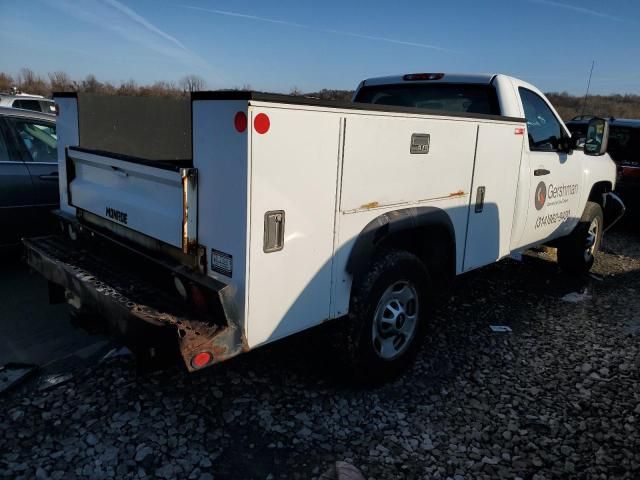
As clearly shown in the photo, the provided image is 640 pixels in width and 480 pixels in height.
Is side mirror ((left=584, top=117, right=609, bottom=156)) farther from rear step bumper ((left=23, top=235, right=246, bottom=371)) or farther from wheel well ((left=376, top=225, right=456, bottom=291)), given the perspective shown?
rear step bumper ((left=23, top=235, right=246, bottom=371))

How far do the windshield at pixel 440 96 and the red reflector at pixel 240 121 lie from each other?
2.24 meters

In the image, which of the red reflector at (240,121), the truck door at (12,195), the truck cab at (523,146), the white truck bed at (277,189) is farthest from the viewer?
the truck door at (12,195)

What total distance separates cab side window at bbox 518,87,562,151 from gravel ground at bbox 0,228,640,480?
1.76m

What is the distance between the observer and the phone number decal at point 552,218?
185 inches

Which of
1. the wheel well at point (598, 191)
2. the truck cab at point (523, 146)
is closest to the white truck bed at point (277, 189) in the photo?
the truck cab at point (523, 146)

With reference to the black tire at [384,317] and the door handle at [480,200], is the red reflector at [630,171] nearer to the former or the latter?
the door handle at [480,200]

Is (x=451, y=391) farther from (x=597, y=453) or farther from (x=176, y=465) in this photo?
(x=176, y=465)

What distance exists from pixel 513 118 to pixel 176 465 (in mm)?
3274

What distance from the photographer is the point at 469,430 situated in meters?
2.93

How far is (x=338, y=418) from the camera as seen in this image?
2961mm

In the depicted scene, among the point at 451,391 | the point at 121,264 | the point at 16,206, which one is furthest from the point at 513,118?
the point at 16,206

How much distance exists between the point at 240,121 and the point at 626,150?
8473 mm

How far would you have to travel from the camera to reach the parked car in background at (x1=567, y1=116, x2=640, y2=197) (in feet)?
27.3

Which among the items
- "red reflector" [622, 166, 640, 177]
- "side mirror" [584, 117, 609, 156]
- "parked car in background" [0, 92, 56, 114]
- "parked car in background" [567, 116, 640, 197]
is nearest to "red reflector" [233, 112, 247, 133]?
"side mirror" [584, 117, 609, 156]
